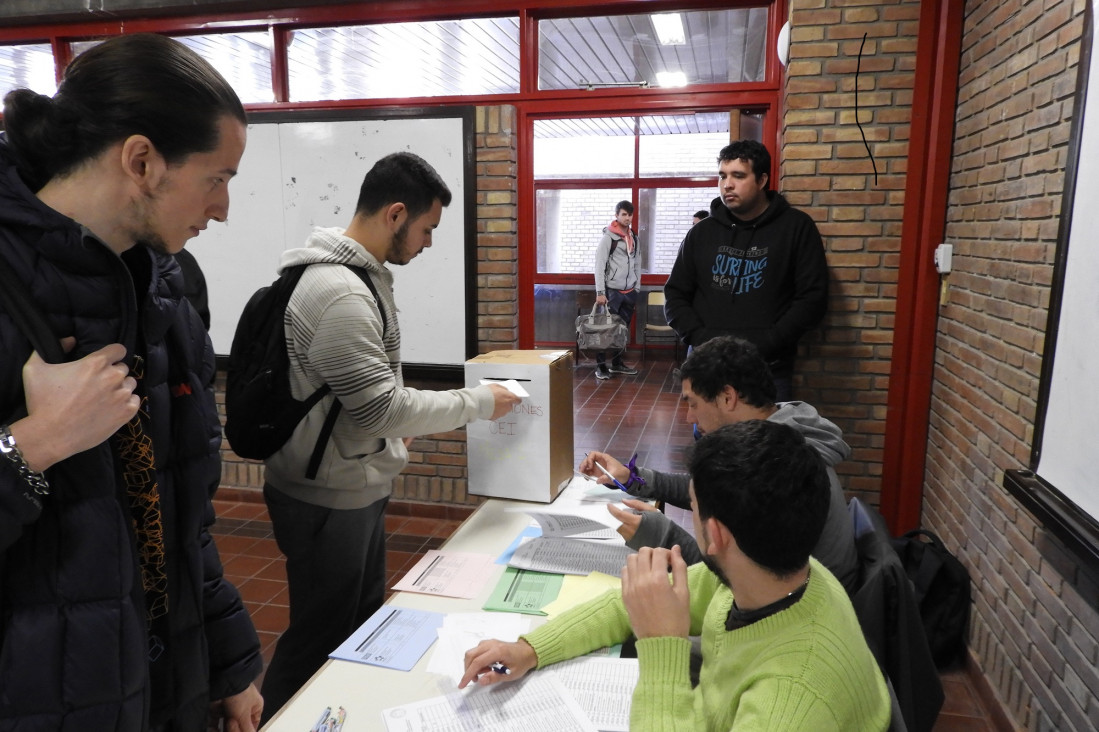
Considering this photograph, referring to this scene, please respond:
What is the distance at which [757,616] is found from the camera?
3.80ft

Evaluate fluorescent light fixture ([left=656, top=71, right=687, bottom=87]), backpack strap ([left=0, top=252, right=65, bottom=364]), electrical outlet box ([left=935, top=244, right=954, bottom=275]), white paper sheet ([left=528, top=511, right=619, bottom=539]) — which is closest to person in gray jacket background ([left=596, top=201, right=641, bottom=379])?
fluorescent light fixture ([left=656, top=71, right=687, bottom=87])

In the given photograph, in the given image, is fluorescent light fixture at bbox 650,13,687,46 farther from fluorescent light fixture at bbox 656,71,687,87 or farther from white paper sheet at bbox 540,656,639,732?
white paper sheet at bbox 540,656,639,732

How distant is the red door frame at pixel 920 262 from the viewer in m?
3.03

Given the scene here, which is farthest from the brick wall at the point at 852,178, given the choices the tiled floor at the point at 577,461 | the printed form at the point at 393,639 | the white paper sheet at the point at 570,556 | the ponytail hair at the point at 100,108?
the ponytail hair at the point at 100,108

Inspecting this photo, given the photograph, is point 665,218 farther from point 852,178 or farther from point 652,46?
point 852,178

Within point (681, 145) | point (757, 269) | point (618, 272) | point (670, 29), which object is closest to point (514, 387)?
point (757, 269)

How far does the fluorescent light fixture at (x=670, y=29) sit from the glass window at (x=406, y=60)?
855mm

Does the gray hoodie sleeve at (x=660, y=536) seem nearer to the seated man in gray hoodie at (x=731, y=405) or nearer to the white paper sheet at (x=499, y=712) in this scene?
the seated man in gray hoodie at (x=731, y=405)

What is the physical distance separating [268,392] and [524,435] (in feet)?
2.49

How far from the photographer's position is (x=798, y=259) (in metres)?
3.14

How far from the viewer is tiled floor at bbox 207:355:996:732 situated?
260 centimetres

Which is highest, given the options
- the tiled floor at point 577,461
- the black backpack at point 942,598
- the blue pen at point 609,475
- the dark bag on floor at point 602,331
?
the blue pen at point 609,475

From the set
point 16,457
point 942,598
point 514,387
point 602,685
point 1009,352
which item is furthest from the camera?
point 942,598

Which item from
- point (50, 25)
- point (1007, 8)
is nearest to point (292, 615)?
point (1007, 8)
